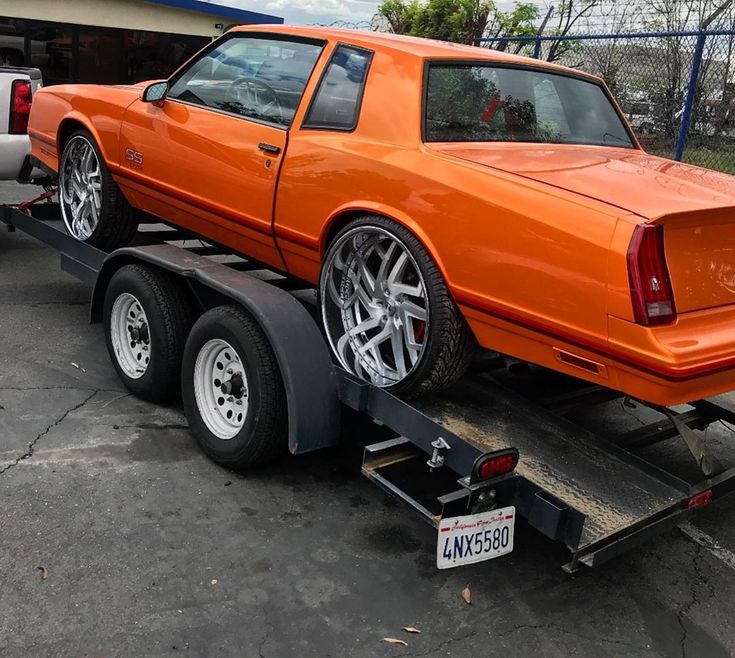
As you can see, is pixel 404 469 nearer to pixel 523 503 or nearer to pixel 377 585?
pixel 377 585

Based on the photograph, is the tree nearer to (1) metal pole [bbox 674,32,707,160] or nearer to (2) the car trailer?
(1) metal pole [bbox 674,32,707,160]

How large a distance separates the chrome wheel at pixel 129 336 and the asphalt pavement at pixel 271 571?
0.41 meters

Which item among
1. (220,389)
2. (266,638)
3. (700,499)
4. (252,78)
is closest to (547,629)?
(700,499)

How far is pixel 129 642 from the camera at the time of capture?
268cm

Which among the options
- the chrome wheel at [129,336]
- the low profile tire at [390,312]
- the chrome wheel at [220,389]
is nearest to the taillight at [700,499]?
the low profile tire at [390,312]

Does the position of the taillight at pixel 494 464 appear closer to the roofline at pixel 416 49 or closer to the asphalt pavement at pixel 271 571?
the asphalt pavement at pixel 271 571

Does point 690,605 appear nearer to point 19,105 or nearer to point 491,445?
point 491,445

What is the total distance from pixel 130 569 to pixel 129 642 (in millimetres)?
405

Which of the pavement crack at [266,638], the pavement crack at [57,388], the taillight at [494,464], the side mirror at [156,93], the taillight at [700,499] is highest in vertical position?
the side mirror at [156,93]

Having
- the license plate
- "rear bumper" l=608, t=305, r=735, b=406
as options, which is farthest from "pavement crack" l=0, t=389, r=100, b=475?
"rear bumper" l=608, t=305, r=735, b=406

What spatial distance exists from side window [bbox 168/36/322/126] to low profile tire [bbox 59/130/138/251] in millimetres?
828

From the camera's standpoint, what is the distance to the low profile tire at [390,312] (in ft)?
10.7

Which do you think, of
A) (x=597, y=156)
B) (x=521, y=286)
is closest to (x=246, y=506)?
(x=521, y=286)

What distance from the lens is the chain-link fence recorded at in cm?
830
